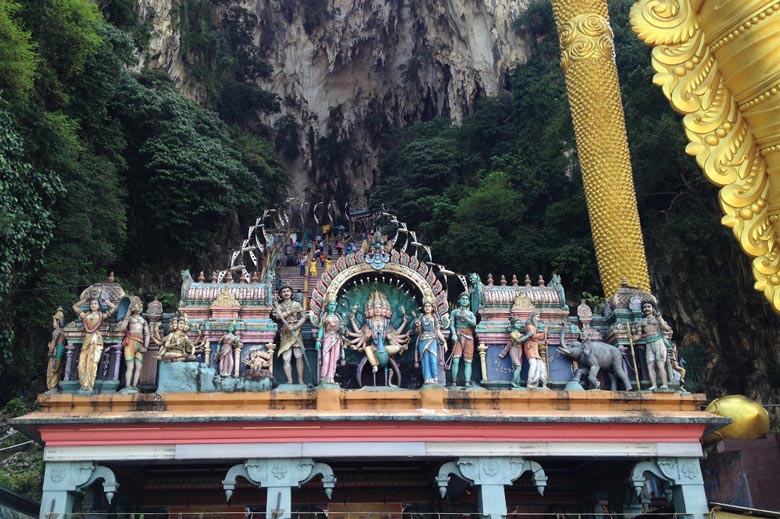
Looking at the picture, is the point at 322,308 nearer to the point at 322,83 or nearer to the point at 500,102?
the point at 500,102

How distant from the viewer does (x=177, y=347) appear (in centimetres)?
1120

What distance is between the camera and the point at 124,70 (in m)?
28.7

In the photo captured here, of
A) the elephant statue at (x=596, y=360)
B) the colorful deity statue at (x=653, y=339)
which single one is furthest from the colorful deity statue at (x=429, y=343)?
the colorful deity statue at (x=653, y=339)

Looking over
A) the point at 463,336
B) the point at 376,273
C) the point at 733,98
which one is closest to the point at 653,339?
the point at 463,336

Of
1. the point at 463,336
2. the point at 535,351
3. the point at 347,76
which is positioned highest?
the point at 347,76

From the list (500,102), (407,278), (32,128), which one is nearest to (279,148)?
(500,102)

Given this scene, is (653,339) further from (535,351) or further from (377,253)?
(377,253)

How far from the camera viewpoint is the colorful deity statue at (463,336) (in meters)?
11.6

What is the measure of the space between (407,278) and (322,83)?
4373 centimetres

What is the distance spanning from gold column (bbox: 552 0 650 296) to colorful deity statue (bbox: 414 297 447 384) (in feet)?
22.6

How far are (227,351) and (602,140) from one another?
11.1 m

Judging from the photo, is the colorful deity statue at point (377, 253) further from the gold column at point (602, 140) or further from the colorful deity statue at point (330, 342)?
the gold column at point (602, 140)

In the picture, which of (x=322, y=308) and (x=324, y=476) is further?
(x=322, y=308)

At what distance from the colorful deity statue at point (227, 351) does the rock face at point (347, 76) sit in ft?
129
